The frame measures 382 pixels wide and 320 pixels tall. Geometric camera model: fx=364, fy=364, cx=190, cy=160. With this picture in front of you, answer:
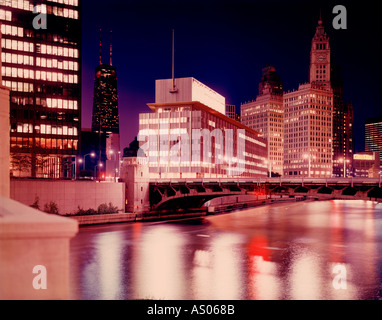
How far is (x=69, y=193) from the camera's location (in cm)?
5794

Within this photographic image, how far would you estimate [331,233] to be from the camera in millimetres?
56688

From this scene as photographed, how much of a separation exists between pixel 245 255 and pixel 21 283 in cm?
3680

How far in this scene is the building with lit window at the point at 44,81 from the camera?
83.9 meters

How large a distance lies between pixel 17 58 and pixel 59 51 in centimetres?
996

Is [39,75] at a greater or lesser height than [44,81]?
greater

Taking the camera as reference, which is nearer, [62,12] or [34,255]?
[34,255]

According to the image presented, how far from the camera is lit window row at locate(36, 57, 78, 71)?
8722 centimetres

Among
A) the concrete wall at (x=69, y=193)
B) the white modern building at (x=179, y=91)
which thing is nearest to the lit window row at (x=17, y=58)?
the concrete wall at (x=69, y=193)

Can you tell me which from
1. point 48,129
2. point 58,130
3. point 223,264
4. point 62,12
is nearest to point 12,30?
point 62,12

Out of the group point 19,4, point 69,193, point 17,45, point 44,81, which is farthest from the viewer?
A: point 44,81

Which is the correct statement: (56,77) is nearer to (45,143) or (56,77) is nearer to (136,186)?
(45,143)

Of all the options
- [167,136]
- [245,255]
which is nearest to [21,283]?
[245,255]

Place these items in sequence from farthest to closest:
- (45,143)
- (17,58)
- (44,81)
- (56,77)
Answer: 1. (56,77)
2. (45,143)
3. (44,81)
4. (17,58)
